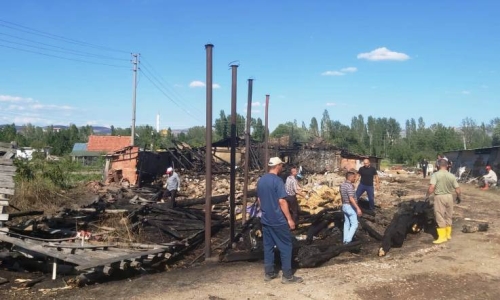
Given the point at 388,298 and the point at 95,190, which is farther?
the point at 95,190

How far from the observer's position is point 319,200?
1349 cm

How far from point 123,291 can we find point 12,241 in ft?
10.5

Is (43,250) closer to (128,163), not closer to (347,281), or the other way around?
(347,281)

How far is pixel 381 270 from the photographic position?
6.52m

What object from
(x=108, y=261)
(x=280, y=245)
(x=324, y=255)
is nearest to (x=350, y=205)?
(x=324, y=255)

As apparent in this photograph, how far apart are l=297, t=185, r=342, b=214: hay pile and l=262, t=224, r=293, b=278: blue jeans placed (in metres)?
6.72

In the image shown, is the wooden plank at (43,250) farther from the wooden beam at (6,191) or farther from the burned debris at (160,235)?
the wooden beam at (6,191)

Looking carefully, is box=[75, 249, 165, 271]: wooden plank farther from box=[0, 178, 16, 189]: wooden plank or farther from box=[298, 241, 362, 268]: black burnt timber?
box=[298, 241, 362, 268]: black burnt timber

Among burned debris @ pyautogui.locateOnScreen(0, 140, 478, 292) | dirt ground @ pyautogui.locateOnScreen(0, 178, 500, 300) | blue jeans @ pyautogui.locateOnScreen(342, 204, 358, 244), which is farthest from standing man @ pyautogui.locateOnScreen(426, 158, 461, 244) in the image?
blue jeans @ pyautogui.locateOnScreen(342, 204, 358, 244)

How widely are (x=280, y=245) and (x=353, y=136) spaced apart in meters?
72.8

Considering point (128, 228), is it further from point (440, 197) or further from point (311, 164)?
point (311, 164)

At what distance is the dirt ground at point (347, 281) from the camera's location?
5520 millimetres

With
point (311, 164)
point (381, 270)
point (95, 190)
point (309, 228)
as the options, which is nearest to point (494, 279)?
point (381, 270)

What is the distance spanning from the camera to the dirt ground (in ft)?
18.1
